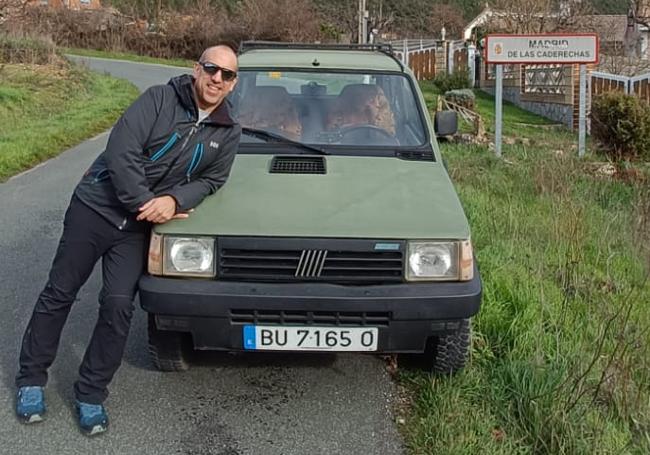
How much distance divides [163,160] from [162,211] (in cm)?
26

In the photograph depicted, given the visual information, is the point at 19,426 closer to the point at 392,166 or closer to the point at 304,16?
the point at 392,166

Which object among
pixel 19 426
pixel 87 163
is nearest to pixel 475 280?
pixel 19 426

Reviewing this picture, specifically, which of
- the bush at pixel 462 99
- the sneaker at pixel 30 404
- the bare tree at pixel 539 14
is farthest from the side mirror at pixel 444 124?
the bare tree at pixel 539 14

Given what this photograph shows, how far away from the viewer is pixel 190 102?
368 cm

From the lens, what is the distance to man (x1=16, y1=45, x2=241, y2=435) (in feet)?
11.7

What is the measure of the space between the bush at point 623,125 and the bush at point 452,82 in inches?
614

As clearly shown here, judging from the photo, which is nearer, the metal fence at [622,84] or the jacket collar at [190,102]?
the jacket collar at [190,102]

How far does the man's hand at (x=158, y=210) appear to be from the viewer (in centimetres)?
358

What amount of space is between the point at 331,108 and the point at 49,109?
14.2 m

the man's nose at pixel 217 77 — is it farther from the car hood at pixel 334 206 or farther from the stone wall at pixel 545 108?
the stone wall at pixel 545 108

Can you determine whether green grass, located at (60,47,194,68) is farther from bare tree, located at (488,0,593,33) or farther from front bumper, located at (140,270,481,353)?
front bumper, located at (140,270,481,353)

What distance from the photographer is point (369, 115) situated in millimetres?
5180

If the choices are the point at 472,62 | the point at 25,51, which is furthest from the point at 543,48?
the point at 472,62

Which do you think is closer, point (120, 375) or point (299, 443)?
point (299, 443)
